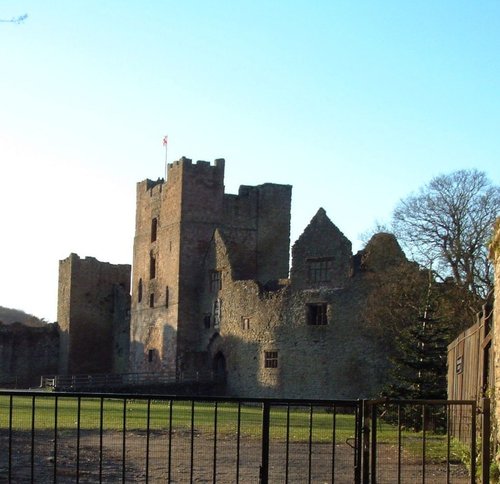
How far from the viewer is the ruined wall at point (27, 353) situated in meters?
65.0

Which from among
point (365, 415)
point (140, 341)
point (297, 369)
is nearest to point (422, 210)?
point (297, 369)

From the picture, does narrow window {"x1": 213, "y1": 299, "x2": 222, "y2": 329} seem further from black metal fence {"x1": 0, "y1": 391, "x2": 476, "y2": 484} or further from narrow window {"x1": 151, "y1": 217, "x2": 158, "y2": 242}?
black metal fence {"x1": 0, "y1": 391, "x2": 476, "y2": 484}

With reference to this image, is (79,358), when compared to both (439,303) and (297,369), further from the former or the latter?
(439,303)

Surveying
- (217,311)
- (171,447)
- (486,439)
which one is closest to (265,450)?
(486,439)

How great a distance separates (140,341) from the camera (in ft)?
186

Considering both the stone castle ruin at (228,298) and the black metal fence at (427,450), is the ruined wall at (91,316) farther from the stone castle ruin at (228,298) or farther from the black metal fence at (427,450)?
the black metal fence at (427,450)

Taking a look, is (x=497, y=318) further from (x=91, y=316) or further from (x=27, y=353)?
(x=27, y=353)

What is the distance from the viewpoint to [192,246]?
5222 centimetres

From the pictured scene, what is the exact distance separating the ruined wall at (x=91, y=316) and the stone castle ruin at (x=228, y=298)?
0.07 m

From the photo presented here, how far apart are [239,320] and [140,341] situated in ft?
37.7

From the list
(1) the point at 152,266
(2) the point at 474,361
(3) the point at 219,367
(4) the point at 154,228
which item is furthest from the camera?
(4) the point at 154,228

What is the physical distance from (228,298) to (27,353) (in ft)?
75.2

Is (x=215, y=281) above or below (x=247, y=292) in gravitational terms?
above

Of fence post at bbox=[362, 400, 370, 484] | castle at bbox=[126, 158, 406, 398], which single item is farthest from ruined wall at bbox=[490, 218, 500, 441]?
castle at bbox=[126, 158, 406, 398]
